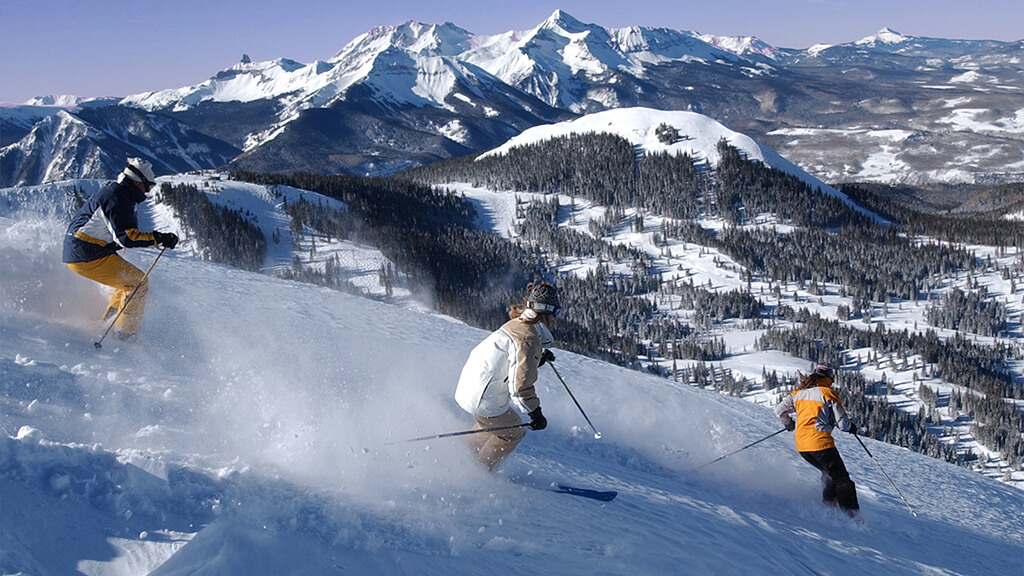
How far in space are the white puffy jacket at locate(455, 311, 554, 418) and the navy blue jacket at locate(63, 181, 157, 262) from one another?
6.86 metres

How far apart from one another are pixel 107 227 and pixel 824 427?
1374 cm

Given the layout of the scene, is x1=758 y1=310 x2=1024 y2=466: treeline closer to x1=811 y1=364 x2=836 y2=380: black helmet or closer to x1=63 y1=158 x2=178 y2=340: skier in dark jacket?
x1=811 y1=364 x2=836 y2=380: black helmet

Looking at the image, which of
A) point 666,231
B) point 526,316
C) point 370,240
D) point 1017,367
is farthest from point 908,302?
point 526,316

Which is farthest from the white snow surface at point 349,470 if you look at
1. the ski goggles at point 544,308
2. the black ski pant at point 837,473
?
the ski goggles at point 544,308

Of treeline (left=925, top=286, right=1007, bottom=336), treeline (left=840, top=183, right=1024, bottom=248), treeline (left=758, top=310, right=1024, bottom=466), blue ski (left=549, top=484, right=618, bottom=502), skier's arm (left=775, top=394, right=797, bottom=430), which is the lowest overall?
treeline (left=758, top=310, right=1024, bottom=466)

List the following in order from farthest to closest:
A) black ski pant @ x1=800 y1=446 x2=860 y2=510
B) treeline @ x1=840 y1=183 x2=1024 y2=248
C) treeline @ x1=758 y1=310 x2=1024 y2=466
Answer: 1. treeline @ x1=840 y1=183 x2=1024 y2=248
2. treeline @ x1=758 y1=310 x2=1024 y2=466
3. black ski pant @ x1=800 y1=446 x2=860 y2=510

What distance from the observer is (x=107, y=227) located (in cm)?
1175

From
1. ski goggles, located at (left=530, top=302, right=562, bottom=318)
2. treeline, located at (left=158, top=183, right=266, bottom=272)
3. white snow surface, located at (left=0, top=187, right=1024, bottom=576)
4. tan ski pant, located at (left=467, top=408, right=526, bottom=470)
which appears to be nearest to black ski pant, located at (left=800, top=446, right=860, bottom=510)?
white snow surface, located at (left=0, top=187, right=1024, bottom=576)

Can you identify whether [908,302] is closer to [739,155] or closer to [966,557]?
[739,155]

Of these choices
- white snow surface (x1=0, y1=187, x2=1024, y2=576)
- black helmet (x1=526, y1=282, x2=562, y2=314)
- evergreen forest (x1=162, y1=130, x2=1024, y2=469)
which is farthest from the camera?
evergreen forest (x1=162, y1=130, x2=1024, y2=469)

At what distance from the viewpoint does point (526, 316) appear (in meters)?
8.71

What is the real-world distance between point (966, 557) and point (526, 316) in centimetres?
1003

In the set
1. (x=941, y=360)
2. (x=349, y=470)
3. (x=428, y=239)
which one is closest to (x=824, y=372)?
(x=349, y=470)

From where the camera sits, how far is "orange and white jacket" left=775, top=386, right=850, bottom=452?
11836 millimetres
